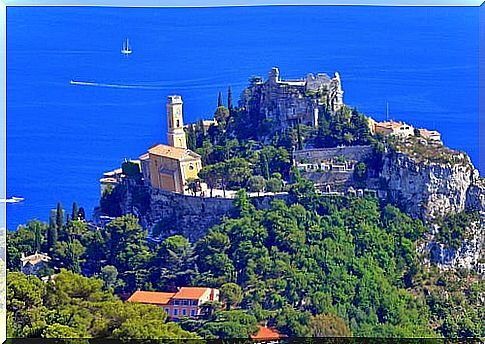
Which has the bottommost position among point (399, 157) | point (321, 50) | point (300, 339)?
point (300, 339)

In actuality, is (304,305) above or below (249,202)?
below

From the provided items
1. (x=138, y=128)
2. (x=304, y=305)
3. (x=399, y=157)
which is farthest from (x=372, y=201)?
(x=138, y=128)

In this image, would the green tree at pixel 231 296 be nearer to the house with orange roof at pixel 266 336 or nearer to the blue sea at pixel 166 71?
the house with orange roof at pixel 266 336

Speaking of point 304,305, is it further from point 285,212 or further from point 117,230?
point 117,230

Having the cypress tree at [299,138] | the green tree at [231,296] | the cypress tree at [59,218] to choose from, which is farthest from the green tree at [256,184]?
the cypress tree at [59,218]

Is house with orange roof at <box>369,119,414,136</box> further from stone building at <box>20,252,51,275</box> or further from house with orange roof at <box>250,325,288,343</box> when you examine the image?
stone building at <box>20,252,51,275</box>
